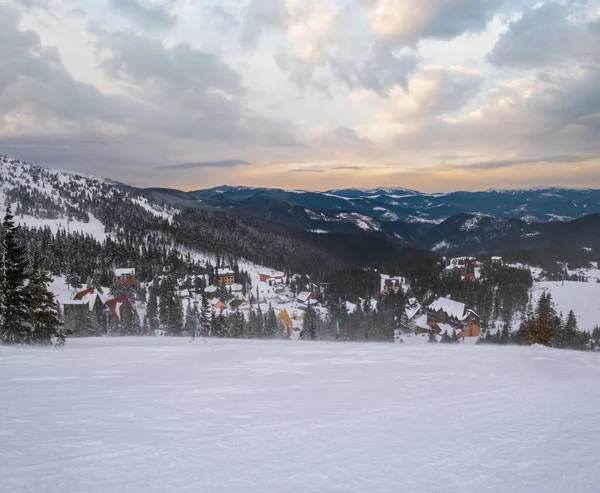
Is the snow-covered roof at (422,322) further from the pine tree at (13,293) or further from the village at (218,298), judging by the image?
the pine tree at (13,293)

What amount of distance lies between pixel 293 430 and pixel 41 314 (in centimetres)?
1668

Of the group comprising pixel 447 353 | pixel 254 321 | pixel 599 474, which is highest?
pixel 599 474

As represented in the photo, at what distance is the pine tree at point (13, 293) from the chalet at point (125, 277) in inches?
3511

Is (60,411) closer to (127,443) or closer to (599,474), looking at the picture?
(127,443)

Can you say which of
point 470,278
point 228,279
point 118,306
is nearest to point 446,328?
point 470,278

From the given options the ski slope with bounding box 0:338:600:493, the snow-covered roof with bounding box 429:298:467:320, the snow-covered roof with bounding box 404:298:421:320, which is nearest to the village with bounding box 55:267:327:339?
the snow-covered roof with bounding box 404:298:421:320

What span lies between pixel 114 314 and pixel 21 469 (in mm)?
78068

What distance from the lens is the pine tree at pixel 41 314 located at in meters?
16.5

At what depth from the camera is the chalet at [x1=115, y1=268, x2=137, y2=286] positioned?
10088cm

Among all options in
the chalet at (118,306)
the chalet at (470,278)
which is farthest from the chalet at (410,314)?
the chalet at (118,306)

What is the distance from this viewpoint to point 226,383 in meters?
7.98

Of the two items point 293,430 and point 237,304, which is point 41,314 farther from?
point 237,304

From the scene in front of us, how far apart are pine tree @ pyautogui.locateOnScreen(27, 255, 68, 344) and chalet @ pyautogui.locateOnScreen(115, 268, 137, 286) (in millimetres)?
89306

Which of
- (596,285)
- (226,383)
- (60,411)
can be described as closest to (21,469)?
(60,411)
